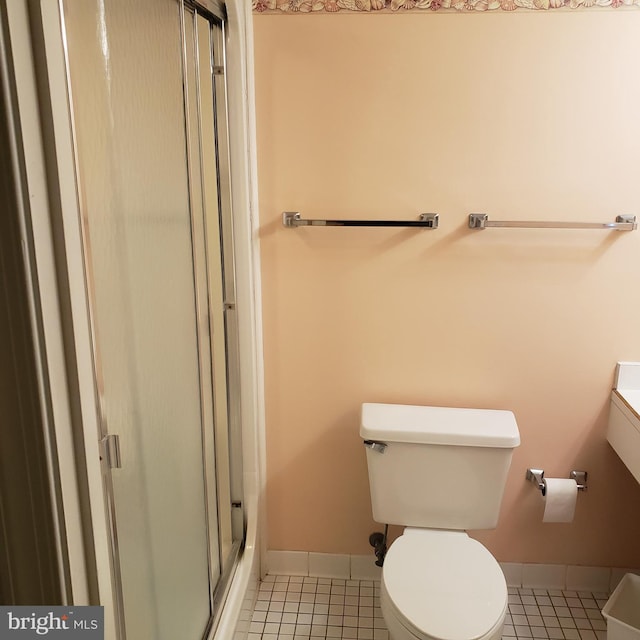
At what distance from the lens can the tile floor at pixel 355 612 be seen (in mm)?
1955

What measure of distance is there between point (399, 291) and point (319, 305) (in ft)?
0.89

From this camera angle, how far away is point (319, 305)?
6.48ft

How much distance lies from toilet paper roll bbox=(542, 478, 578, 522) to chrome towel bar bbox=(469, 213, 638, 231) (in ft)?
2.83

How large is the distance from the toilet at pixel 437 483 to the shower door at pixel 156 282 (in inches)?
20.6

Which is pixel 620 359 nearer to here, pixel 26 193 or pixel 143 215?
pixel 143 215

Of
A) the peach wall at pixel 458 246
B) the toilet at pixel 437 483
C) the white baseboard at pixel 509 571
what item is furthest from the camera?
the white baseboard at pixel 509 571

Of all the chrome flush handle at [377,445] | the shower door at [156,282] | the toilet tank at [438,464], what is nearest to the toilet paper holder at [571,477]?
the toilet tank at [438,464]

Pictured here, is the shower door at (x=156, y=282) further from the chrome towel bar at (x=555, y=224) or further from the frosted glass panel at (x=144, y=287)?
the chrome towel bar at (x=555, y=224)

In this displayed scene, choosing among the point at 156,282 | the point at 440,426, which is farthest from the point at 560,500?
the point at 156,282

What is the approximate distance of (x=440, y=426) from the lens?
1.85 metres

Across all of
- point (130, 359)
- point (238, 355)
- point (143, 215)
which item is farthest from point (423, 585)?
point (143, 215)

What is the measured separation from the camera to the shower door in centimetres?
97

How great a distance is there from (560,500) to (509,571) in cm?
39

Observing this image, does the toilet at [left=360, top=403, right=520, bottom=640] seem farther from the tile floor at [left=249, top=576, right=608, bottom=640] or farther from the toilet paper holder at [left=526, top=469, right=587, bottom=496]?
the tile floor at [left=249, top=576, right=608, bottom=640]
